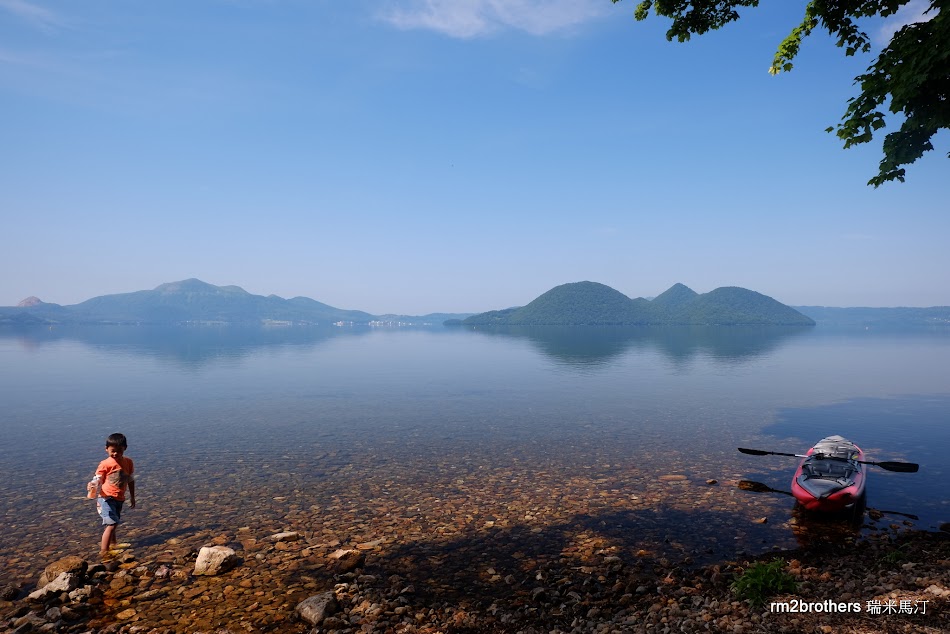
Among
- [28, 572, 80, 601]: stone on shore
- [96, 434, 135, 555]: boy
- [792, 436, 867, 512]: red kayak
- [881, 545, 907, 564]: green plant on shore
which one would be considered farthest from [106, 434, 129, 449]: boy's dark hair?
[792, 436, 867, 512]: red kayak

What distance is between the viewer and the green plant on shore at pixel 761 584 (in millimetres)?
9688

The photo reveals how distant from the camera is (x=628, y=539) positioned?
15.3m

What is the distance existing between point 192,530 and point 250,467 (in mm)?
8532

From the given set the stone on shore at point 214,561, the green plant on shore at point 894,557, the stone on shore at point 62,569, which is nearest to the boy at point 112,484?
the stone on shore at point 62,569

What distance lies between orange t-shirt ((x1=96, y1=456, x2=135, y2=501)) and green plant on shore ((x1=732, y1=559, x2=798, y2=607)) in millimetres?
15378

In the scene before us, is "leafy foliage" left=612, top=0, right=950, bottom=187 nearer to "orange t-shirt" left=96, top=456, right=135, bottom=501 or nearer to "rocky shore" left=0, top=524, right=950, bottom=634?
"rocky shore" left=0, top=524, right=950, bottom=634

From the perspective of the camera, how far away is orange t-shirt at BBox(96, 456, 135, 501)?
44.2 ft

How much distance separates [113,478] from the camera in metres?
13.5

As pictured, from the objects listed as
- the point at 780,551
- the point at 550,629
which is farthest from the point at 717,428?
the point at 550,629

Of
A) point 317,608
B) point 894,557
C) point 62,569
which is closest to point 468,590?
point 317,608

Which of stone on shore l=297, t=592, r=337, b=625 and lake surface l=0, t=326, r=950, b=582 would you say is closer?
stone on shore l=297, t=592, r=337, b=625

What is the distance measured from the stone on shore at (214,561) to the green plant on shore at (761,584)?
39.5ft

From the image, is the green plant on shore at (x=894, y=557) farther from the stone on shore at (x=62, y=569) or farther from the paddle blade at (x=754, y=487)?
the stone on shore at (x=62, y=569)

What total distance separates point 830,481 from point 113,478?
2291 centimetres
